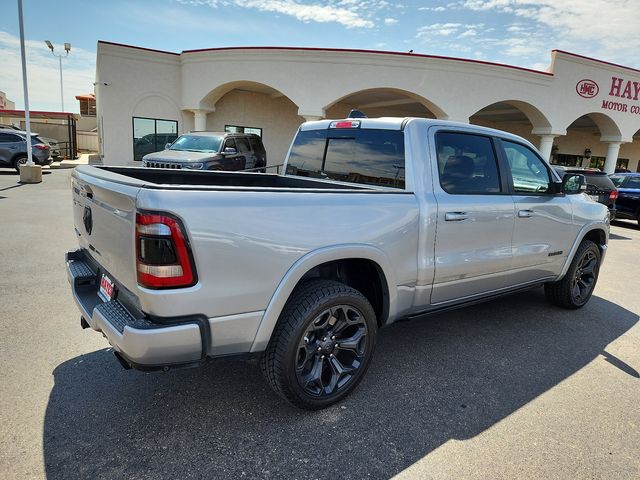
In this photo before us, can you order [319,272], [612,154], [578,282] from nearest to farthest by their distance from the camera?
[319,272]
[578,282]
[612,154]

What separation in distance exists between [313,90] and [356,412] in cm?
1593

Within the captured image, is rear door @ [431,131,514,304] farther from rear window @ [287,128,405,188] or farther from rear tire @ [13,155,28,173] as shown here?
rear tire @ [13,155,28,173]

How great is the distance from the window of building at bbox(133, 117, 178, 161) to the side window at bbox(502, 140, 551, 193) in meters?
18.1

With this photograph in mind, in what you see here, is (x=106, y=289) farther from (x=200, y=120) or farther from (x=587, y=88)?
(x=587, y=88)

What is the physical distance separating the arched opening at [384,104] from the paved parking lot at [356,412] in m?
14.8

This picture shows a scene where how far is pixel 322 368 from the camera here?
291 centimetres

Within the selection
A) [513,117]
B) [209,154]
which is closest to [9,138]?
[209,154]

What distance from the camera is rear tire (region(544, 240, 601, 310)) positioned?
486 cm

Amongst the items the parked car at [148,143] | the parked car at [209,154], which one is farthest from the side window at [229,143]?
the parked car at [148,143]

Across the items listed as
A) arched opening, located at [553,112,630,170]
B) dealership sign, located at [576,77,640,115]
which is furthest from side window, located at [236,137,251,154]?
arched opening, located at [553,112,630,170]

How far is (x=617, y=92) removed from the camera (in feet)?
66.9

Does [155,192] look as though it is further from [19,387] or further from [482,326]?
[482,326]

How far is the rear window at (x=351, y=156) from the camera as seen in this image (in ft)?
11.3

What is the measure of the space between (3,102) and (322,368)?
224ft
